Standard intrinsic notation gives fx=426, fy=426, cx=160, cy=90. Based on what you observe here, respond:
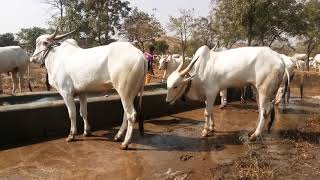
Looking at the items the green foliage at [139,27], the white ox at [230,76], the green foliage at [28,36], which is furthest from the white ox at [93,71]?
the green foliage at [28,36]

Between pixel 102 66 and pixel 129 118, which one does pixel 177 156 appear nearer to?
pixel 129 118

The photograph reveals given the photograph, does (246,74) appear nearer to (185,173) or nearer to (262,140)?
(262,140)

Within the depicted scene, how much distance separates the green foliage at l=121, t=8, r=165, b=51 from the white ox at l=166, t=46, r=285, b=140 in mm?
26181

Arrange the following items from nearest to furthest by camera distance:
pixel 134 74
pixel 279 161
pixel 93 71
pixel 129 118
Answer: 1. pixel 279 161
2. pixel 134 74
3. pixel 129 118
4. pixel 93 71

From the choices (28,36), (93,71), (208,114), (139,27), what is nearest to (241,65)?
(208,114)

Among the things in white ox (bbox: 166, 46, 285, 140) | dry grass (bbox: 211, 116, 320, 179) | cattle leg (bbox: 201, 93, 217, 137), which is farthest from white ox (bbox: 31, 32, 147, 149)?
dry grass (bbox: 211, 116, 320, 179)

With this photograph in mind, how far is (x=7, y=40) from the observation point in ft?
181

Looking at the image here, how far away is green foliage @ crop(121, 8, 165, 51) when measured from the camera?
117 feet

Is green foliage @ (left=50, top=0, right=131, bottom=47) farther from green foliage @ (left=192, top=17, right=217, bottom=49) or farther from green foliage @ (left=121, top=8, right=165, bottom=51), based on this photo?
green foliage @ (left=192, top=17, right=217, bottom=49)

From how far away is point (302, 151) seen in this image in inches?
294

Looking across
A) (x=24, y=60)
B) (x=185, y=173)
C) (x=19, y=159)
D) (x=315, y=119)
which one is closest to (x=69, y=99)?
(x=19, y=159)

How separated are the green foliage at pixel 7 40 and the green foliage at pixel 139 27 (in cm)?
2393

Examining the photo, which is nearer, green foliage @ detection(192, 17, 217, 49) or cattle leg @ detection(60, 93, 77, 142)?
cattle leg @ detection(60, 93, 77, 142)

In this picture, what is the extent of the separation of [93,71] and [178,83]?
69.5 inches
